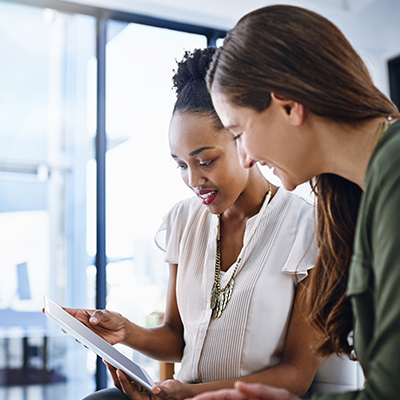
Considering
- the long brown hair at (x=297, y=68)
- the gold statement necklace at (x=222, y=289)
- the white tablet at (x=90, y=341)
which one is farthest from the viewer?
the gold statement necklace at (x=222, y=289)

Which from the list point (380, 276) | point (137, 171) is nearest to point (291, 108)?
point (380, 276)

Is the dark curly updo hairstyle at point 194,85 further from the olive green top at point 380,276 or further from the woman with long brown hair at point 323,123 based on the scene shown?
the olive green top at point 380,276

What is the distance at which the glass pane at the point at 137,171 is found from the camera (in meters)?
2.83

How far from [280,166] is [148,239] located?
210 cm

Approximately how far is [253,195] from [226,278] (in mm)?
252

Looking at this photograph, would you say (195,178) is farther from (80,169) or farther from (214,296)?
(80,169)

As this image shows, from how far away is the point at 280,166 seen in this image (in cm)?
85

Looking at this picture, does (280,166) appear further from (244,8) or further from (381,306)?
(244,8)

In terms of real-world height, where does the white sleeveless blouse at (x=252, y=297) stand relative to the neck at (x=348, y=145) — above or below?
below

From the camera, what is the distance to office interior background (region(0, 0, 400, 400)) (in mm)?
2650

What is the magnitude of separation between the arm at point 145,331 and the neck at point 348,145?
28.9 inches

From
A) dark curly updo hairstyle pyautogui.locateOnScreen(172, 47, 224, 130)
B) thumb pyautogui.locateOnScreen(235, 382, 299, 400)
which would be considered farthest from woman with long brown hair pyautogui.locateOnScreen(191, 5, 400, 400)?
dark curly updo hairstyle pyautogui.locateOnScreen(172, 47, 224, 130)

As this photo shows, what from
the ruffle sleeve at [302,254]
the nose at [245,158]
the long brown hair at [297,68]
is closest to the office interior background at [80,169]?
the ruffle sleeve at [302,254]

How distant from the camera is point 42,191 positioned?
2748mm
